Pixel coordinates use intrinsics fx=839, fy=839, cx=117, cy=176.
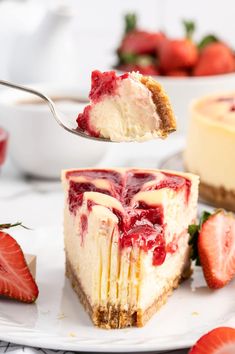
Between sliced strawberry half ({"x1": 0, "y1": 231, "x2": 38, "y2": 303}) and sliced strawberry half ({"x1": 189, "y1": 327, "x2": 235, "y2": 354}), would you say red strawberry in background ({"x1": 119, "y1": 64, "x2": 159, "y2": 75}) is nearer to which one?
sliced strawberry half ({"x1": 0, "y1": 231, "x2": 38, "y2": 303})

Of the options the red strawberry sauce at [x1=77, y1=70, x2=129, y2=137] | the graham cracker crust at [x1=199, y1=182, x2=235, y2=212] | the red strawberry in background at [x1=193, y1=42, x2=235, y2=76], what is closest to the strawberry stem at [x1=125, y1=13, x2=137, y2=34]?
the red strawberry in background at [x1=193, y1=42, x2=235, y2=76]

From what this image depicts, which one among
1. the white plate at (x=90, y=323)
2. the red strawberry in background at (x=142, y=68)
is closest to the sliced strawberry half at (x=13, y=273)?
the white plate at (x=90, y=323)

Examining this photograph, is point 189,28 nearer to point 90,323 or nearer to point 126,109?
point 126,109

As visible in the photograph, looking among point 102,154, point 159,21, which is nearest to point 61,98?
point 102,154

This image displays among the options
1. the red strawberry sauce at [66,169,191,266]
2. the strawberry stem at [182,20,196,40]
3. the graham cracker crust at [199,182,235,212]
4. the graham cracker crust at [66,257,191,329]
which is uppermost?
the red strawberry sauce at [66,169,191,266]

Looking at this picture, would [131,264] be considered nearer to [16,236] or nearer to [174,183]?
[174,183]

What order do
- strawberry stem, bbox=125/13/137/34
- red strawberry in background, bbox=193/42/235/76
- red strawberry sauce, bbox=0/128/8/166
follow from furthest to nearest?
strawberry stem, bbox=125/13/137/34, red strawberry in background, bbox=193/42/235/76, red strawberry sauce, bbox=0/128/8/166

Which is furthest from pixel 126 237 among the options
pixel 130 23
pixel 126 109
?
pixel 130 23
